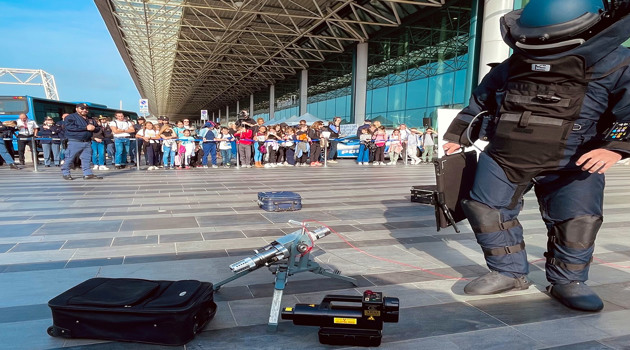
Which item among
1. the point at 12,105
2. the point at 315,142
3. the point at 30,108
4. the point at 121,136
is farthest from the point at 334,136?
the point at 12,105

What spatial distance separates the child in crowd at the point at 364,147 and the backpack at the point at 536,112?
12.8 metres

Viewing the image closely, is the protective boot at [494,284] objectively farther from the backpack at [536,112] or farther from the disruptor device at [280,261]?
the disruptor device at [280,261]

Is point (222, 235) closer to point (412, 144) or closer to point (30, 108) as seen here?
point (412, 144)

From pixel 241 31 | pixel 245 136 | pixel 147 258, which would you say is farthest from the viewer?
pixel 241 31

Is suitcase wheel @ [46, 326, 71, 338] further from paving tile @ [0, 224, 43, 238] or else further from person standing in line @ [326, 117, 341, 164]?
person standing in line @ [326, 117, 341, 164]

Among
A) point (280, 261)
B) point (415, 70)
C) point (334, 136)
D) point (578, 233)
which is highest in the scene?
point (415, 70)

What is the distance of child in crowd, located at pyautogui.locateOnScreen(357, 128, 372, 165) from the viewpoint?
50.7 ft

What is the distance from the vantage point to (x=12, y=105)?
59.0 feet

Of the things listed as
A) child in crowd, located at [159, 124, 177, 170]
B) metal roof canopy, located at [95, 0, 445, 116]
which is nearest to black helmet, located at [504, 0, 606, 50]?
child in crowd, located at [159, 124, 177, 170]

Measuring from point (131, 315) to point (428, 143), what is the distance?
594 inches

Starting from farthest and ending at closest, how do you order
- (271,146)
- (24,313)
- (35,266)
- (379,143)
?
(379,143), (271,146), (35,266), (24,313)

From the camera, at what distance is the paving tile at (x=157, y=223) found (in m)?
4.93

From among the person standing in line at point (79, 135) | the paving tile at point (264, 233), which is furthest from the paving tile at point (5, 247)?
the person standing in line at point (79, 135)

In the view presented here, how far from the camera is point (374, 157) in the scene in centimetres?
1611
